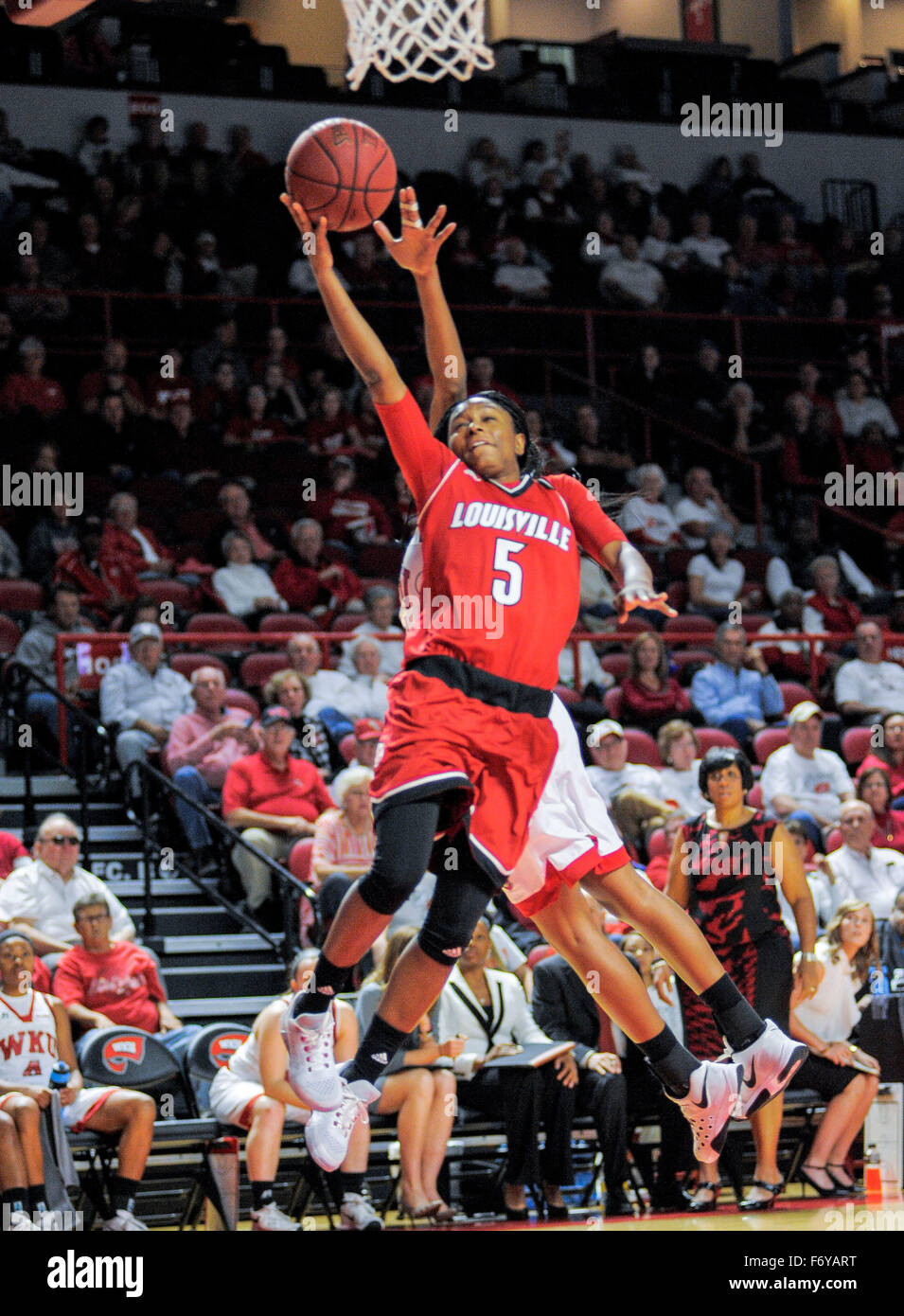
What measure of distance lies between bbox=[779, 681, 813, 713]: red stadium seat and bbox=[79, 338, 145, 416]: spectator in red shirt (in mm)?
4586

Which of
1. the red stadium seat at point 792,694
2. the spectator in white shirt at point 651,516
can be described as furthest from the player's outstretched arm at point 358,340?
the spectator in white shirt at point 651,516

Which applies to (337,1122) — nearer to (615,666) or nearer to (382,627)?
(382,627)

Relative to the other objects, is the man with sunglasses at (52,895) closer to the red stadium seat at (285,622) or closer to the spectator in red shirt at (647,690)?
the red stadium seat at (285,622)

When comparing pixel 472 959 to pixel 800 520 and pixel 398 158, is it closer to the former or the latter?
pixel 800 520

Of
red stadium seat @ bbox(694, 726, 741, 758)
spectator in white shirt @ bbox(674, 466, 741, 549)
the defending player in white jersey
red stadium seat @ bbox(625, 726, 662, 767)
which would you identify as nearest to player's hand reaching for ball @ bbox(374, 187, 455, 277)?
the defending player in white jersey

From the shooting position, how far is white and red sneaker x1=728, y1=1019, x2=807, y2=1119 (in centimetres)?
439

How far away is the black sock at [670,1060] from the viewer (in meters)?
4.37

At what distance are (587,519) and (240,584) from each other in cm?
623

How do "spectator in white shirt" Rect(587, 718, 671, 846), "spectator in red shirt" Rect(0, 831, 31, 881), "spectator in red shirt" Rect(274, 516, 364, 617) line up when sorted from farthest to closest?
1. "spectator in red shirt" Rect(274, 516, 364, 617)
2. "spectator in white shirt" Rect(587, 718, 671, 846)
3. "spectator in red shirt" Rect(0, 831, 31, 881)

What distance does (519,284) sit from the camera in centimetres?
1459

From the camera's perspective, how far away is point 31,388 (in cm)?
1176

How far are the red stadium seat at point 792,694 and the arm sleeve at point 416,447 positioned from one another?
6.71 m

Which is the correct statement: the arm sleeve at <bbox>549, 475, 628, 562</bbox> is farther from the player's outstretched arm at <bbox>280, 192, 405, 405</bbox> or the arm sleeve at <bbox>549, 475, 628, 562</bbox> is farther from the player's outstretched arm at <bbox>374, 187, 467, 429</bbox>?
the player's outstretched arm at <bbox>280, 192, 405, 405</bbox>
